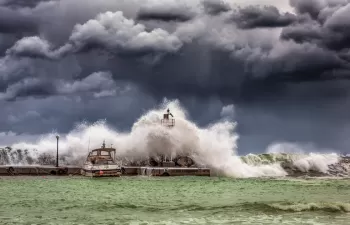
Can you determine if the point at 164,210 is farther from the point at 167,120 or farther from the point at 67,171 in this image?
the point at 167,120

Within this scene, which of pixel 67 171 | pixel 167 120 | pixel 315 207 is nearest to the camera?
pixel 315 207

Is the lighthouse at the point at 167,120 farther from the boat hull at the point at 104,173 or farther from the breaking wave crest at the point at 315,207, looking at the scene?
the breaking wave crest at the point at 315,207

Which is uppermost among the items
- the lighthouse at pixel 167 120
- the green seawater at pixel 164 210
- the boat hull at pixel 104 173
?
the lighthouse at pixel 167 120

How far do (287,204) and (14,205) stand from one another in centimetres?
1288

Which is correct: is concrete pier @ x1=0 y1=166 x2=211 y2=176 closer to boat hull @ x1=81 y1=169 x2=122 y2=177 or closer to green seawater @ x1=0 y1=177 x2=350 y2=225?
boat hull @ x1=81 y1=169 x2=122 y2=177

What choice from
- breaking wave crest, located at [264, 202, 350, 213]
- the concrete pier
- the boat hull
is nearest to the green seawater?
breaking wave crest, located at [264, 202, 350, 213]

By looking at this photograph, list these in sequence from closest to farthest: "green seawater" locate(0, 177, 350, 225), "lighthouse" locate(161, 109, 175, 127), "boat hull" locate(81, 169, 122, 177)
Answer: "green seawater" locate(0, 177, 350, 225) → "boat hull" locate(81, 169, 122, 177) → "lighthouse" locate(161, 109, 175, 127)

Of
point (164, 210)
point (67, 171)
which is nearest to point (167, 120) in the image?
point (67, 171)

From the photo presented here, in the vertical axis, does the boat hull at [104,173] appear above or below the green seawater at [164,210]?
above

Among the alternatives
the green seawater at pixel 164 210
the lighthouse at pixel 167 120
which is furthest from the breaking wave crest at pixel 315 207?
the lighthouse at pixel 167 120

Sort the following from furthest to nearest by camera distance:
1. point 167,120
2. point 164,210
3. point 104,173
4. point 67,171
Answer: point 167,120 → point 67,171 → point 104,173 → point 164,210

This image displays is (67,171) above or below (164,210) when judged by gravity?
above

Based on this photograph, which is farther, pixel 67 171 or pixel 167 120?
pixel 167 120

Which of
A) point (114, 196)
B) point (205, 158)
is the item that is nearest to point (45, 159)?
point (205, 158)
